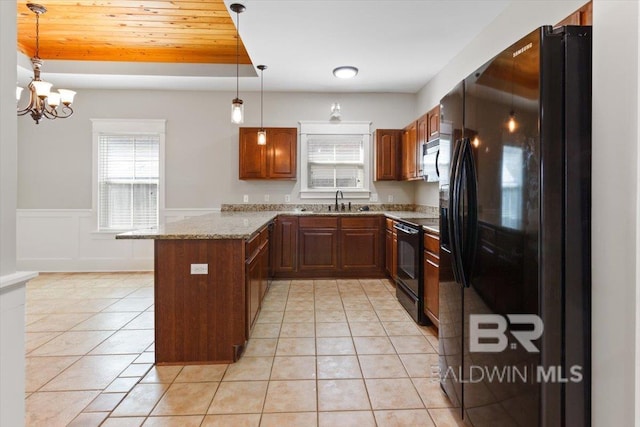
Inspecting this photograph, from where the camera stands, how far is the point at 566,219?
121cm

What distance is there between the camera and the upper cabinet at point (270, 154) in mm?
5039

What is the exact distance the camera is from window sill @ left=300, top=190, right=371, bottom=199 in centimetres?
539

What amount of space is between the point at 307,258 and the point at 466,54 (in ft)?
10.1

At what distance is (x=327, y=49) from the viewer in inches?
149

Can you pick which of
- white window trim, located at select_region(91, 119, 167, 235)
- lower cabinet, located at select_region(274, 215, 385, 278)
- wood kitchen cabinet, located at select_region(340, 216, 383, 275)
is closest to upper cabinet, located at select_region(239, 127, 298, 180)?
lower cabinet, located at select_region(274, 215, 385, 278)

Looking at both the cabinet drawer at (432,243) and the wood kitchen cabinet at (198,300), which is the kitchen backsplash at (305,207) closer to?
the cabinet drawer at (432,243)

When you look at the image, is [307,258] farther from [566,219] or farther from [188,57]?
[566,219]

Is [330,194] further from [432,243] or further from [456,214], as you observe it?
[456,214]

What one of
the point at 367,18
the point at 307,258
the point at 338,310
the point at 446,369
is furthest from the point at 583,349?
the point at 307,258

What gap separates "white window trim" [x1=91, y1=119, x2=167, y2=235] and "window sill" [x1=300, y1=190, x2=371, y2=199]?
7.11 ft

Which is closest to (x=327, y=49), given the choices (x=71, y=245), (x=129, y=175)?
(x=129, y=175)

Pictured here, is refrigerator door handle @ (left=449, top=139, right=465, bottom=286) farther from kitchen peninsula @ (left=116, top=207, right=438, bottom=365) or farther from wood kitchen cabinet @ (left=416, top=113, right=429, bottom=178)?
wood kitchen cabinet @ (left=416, top=113, right=429, bottom=178)

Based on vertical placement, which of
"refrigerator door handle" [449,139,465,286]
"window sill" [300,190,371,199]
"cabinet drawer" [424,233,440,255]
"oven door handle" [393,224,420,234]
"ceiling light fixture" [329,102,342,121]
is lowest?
"cabinet drawer" [424,233,440,255]

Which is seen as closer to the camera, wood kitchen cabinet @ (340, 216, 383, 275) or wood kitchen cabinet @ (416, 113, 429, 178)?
wood kitchen cabinet @ (416, 113, 429, 178)
